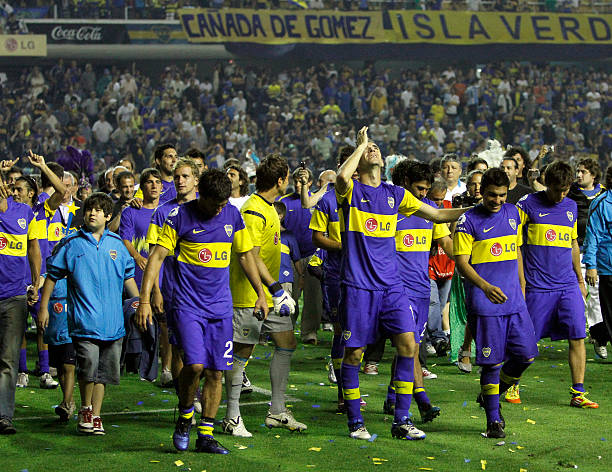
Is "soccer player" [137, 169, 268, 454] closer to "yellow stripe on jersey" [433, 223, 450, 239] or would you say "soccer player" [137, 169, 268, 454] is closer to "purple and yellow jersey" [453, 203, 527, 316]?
"purple and yellow jersey" [453, 203, 527, 316]

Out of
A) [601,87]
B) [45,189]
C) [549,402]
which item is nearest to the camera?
[549,402]

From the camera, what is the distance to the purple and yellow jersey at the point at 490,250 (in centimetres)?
786

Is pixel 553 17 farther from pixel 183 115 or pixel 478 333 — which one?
→ pixel 478 333

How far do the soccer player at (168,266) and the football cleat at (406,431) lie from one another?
159 centimetres

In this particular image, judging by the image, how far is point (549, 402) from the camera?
919 centimetres

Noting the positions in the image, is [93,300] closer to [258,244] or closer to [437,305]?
[258,244]

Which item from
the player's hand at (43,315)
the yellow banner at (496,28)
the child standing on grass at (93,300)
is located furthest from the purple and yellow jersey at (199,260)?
the yellow banner at (496,28)

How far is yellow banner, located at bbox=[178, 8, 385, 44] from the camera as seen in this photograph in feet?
112

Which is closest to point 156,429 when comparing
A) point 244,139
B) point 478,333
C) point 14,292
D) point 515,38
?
point 14,292

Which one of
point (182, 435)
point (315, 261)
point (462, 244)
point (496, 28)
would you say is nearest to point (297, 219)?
point (315, 261)

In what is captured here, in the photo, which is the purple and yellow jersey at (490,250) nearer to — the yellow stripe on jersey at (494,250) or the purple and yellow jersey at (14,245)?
the yellow stripe on jersey at (494,250)

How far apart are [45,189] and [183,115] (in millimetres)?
20336

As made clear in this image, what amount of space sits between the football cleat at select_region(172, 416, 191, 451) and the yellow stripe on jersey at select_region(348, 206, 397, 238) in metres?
1.77

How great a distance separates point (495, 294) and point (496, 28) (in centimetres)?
2979
